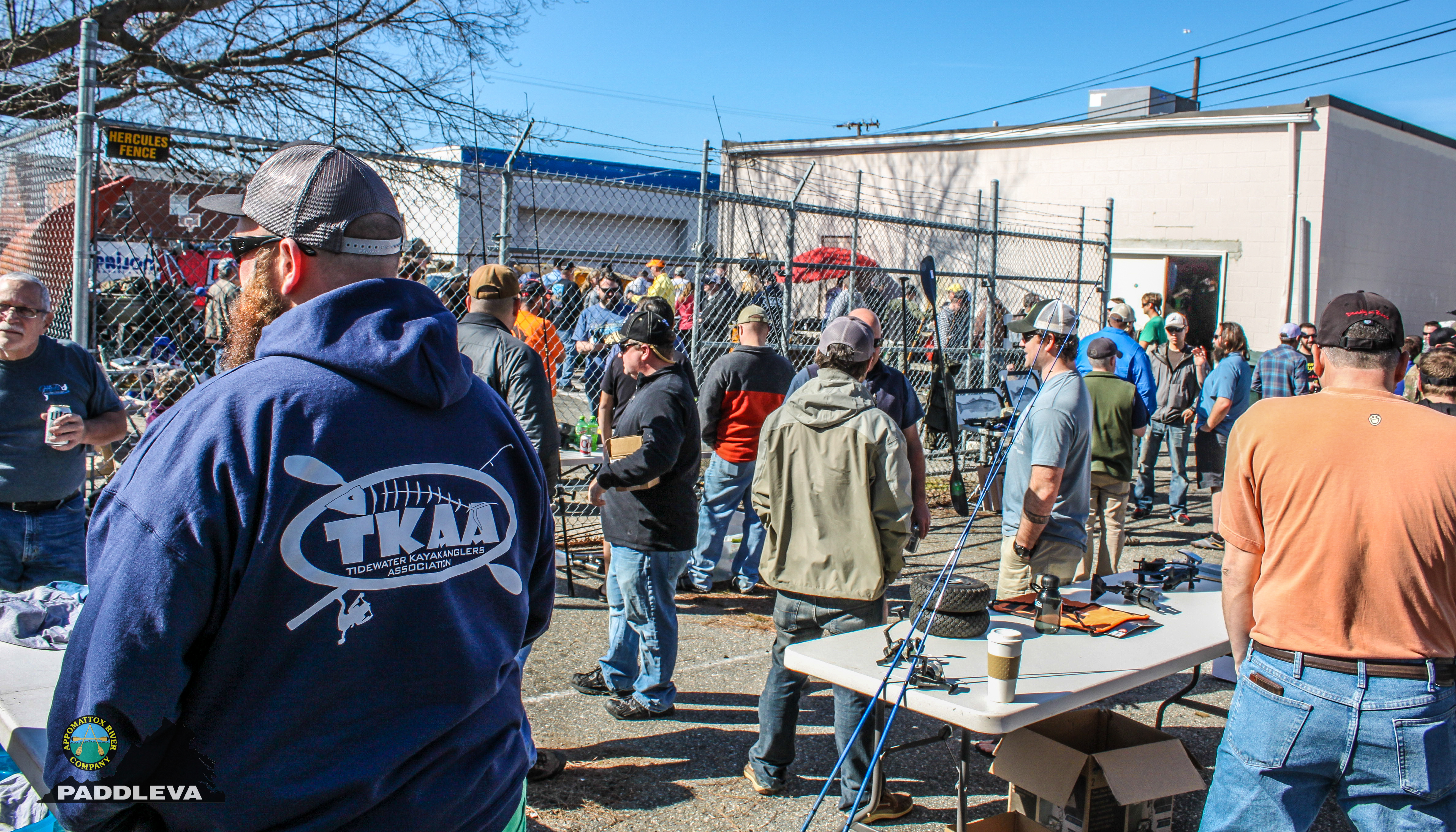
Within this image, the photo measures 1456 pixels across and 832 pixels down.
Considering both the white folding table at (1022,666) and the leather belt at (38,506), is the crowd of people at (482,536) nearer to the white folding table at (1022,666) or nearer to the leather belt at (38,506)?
the leather belt at (38,506)

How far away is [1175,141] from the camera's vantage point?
1559cm

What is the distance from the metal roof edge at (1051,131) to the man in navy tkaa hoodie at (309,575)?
16.4m

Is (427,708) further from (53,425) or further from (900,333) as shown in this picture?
(900,333)

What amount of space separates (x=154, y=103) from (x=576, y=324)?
5.43 metres

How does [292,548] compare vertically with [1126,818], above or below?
above

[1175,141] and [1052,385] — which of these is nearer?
[1052,385]

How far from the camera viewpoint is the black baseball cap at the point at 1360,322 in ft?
8.17

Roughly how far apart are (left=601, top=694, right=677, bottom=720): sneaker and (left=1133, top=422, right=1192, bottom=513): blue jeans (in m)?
6.47

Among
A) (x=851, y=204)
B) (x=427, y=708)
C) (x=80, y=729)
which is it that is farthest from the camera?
(x=851, y=204)

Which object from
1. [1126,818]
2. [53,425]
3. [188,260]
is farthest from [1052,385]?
[188,260]

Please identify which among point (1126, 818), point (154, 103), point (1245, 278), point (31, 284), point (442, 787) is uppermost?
point (154, 103)

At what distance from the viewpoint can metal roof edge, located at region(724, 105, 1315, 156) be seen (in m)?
14.7

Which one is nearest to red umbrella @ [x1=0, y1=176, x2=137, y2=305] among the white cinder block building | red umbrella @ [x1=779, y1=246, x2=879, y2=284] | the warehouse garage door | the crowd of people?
the crowd of people

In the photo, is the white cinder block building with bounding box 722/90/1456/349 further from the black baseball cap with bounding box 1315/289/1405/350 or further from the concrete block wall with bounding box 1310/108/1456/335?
the black baseball cap with bounding box 1315/289/1405/350
